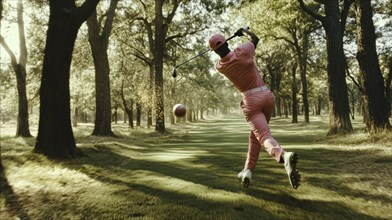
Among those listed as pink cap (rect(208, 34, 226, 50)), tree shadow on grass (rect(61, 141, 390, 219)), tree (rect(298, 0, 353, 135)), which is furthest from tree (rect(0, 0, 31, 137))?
pink cap (rect(208, 34, 226, 50))

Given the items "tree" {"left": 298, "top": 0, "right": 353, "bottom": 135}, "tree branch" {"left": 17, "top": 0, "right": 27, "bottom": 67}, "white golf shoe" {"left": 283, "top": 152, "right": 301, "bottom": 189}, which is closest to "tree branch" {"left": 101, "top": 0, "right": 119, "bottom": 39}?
"tree branch" {"left": 17, "top": 0, "right": 27, "bottom": 67}

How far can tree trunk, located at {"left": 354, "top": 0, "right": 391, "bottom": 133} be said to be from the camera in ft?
37.7

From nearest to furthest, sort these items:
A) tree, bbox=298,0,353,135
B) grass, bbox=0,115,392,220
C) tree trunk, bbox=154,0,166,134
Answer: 1. grass, bbox=0,115,392,220
2. tree, bbox=298,0,353,135
3. tree trunk, bbox=154,0,166,134

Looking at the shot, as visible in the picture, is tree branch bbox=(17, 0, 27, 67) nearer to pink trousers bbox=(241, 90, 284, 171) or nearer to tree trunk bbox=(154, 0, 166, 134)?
tree trunk bbox=(154, 0, 166, 134)

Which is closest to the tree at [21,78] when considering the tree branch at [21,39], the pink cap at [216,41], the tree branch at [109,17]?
the tree branch at [21,39]

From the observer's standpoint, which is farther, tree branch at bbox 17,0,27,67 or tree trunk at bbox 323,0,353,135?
tree branch at bbox 17,0,27,67

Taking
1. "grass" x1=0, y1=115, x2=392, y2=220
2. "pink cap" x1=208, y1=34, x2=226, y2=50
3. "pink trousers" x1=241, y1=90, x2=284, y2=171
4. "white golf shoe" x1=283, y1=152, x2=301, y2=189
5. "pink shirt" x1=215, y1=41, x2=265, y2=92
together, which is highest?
"pink cap" x1=208, y1=34, x2=226, y2=50

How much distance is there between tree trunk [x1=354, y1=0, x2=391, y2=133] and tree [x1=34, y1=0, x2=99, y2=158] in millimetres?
8416

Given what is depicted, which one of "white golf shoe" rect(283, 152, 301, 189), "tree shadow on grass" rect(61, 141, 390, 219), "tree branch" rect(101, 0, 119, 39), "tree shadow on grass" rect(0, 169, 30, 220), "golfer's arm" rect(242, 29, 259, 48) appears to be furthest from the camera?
"tree branch" rect(101, 0, 119, 39)

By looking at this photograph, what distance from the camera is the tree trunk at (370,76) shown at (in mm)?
11477

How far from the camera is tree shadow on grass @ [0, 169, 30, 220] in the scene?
4.44 meters

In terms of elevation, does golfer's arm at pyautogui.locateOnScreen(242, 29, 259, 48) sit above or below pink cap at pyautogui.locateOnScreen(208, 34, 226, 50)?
above

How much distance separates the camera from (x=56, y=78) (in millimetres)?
8984

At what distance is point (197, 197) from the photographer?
5.02m
